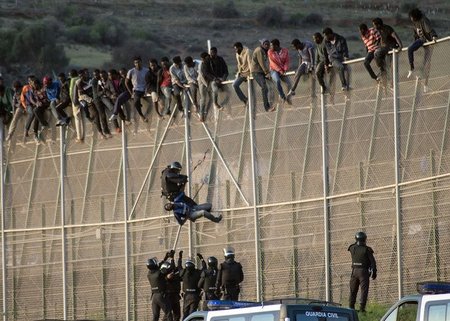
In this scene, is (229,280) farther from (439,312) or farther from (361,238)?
(439,312)

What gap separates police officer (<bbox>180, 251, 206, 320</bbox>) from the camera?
39.0m

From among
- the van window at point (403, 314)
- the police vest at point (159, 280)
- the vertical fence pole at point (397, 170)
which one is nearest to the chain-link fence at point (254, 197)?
the vertical fence pole at point (397, 170)

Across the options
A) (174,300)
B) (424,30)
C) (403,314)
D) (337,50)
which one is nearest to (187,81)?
(337,50)

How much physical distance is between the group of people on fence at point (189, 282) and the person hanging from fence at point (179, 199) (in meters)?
0.90

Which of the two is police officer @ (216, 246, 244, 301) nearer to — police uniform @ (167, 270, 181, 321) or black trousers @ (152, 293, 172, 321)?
police uniform @ (167, 270, 181, 321)

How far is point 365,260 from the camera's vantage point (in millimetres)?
36594

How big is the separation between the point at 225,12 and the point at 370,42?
266ft

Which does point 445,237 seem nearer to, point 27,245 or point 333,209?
point 333,209

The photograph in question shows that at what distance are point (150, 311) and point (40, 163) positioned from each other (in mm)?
5746

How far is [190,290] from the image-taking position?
129 feet

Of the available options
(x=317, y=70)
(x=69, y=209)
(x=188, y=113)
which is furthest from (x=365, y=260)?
(x=69, y=209)

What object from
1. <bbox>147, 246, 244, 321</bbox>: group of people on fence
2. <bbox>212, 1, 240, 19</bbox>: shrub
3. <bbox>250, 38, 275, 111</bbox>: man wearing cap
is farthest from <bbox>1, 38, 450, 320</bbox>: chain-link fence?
<bbox>212, 1, 240, 19</bbox>: shrub

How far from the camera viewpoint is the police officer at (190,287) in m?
39.0

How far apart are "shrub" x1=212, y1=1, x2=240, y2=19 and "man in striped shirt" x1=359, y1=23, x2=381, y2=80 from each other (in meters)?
80.5
